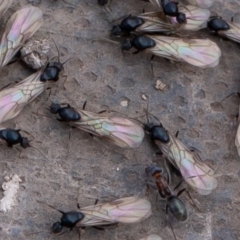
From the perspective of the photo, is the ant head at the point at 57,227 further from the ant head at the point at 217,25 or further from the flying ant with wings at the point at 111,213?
the ant head at the point at 217,25

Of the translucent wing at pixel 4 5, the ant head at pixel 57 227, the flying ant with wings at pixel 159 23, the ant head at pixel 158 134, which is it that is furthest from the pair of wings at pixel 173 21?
the ant head at pixel 57 227

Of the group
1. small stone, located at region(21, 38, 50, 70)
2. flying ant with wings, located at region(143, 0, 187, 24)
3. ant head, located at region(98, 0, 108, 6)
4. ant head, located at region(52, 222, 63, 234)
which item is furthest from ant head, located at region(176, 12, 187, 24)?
ant head, located at region(52, 222, 63, 234)

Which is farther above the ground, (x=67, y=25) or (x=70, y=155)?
(x=67, y=25)

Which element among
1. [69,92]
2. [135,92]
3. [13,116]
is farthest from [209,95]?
[13,116]

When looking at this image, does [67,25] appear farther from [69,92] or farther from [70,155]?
[70,155]

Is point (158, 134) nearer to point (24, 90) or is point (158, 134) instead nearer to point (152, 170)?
point (152, 170)

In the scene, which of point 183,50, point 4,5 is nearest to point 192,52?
point 183,50
